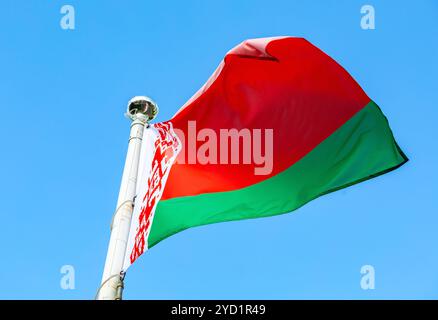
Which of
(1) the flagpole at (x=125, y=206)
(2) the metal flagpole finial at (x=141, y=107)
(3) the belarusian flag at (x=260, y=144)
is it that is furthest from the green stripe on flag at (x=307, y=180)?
(2) the metal flagpole finial at (x=141, y=107)

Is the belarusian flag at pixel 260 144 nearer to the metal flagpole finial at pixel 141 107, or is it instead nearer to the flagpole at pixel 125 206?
the flagpole at pixel 125 206

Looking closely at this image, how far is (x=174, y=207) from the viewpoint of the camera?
393 inches

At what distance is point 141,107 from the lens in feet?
36.3

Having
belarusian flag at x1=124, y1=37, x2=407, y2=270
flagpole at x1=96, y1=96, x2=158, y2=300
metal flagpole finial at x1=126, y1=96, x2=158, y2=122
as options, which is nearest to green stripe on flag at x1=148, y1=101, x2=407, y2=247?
belarusian flag at x1=124, y1=37, x2=407, y2=270

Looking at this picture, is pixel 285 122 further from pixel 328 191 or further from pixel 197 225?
pixel 197 225

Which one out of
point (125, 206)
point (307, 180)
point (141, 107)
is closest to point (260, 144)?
point (307, 180)

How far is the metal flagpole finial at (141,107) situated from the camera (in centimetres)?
1105

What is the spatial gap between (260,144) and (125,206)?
8.83 ft

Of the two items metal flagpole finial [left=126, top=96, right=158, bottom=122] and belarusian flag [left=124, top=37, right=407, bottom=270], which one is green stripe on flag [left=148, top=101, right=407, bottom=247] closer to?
belarusian flag [left=124, top=37, right=407, bottom=270]

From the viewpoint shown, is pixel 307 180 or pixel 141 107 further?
pixel 141 107

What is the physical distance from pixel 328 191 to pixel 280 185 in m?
0.76

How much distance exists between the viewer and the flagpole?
8.41m

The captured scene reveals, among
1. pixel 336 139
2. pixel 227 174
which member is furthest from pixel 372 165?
pixel 227 174

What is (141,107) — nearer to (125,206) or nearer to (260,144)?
(260,144)
